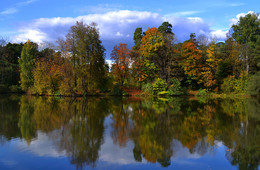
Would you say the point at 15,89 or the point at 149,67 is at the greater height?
the point at 149,67

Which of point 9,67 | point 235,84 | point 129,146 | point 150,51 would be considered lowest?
point 129,146

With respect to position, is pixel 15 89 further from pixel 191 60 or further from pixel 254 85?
pixel 254 85

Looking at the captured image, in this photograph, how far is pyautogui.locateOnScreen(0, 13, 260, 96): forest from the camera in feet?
104

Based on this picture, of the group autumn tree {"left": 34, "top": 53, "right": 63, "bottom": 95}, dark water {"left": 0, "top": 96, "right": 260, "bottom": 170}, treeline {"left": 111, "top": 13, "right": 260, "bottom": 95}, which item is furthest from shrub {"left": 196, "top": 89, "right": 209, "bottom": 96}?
dark water {"left": 0, "top": 96, "right": 260, "bottom": 170}

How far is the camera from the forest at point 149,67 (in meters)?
31.6

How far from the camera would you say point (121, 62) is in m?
35.2

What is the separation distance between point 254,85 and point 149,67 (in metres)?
15.0

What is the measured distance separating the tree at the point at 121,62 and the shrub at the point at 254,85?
17667 millimetres

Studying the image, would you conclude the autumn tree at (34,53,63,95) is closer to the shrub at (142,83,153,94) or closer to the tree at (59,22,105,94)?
the tree at (59,22,105,94)

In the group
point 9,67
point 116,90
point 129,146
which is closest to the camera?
point 129,146

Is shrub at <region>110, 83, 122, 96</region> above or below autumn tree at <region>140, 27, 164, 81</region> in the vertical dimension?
below

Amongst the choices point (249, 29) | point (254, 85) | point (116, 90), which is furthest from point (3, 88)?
point (249, 29)

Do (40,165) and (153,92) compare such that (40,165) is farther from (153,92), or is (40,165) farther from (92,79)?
(153,92)

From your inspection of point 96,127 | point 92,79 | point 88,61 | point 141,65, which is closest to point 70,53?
point 88,61
